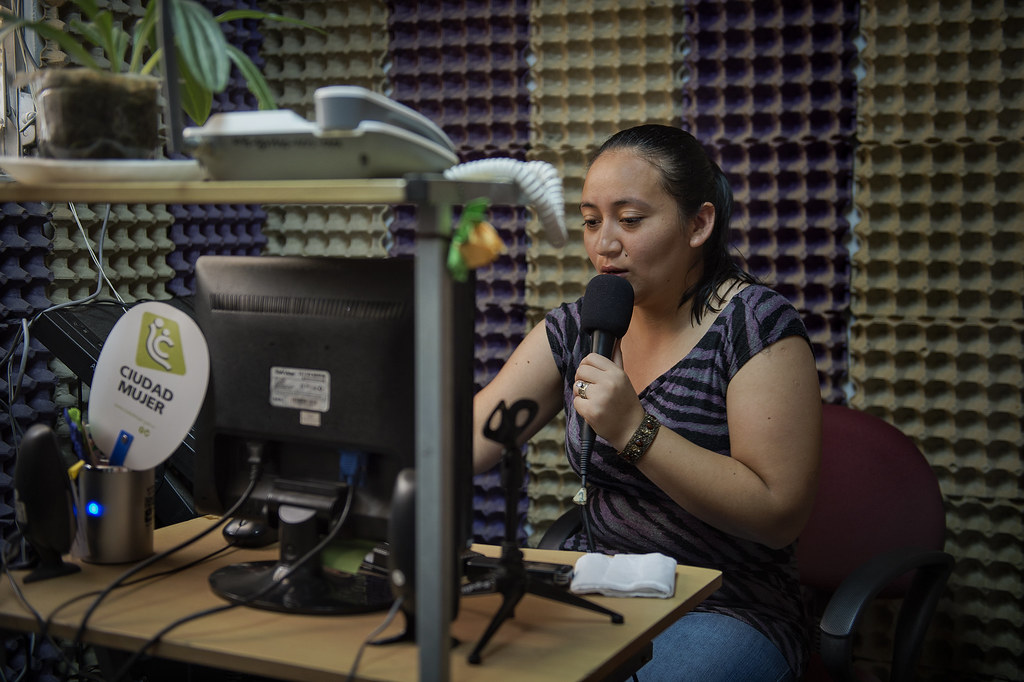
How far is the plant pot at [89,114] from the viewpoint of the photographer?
120 centimetres

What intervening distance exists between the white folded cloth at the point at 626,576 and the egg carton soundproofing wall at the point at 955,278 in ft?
4.27

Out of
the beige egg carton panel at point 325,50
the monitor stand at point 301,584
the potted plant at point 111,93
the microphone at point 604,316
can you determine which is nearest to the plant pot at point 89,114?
the potted plant at point 111,93

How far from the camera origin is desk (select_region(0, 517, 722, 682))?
1083 mm

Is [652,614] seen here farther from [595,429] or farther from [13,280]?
[13,280]

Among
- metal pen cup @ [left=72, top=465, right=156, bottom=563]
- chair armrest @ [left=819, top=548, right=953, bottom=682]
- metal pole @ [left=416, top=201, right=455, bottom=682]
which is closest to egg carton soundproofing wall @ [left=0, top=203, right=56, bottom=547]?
metal pen cup @ [left=72, top=465, right=156, bottom=563]

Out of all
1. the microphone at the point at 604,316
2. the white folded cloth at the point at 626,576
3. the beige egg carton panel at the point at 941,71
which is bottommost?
the white folded cloth at the point at 626,576

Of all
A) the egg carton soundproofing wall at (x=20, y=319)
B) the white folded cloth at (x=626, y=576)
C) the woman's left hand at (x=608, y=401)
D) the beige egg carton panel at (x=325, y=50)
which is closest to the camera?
the white folded cloth at (x=626, y=576)

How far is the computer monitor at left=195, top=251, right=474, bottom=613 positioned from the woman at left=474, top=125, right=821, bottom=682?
1.56 ft

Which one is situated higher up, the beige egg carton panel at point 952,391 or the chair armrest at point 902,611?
the beige egg carton panel at point 952,391

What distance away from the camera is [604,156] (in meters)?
1.92

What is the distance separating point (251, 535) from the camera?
152 cm

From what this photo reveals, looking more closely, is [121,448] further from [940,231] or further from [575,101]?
[940,231]

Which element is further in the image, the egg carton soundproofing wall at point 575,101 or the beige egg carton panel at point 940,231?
the egg carton soundproofing wall at point 575,101

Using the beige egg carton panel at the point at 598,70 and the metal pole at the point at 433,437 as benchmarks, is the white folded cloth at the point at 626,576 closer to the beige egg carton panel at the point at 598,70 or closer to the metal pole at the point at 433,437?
the metal pole at the point at 433,437
